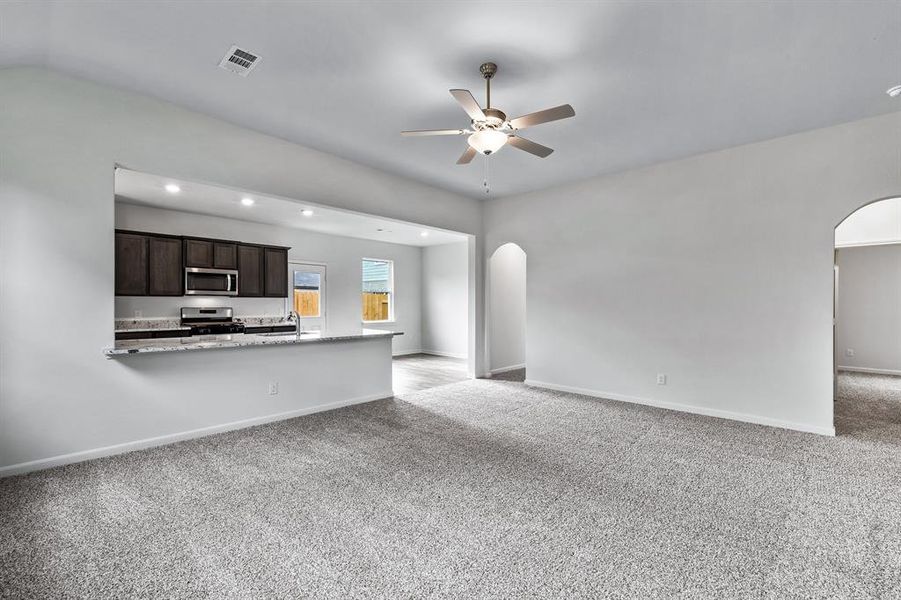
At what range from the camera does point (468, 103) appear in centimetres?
250

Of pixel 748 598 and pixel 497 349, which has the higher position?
pixel 497 349

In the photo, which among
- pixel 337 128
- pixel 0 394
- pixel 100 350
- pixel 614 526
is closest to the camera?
pixel 614 526

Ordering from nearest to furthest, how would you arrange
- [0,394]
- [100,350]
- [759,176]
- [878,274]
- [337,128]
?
[0,394]
[100,350]
[337,128]
[759,176]
[878,274]

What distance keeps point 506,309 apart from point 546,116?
15.6ft

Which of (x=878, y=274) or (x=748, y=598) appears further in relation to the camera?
(x=878, y=274)

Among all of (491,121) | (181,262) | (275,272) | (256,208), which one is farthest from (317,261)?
(491,121)

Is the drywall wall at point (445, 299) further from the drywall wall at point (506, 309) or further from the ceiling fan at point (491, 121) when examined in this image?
the ceiling fan at point (491, 121)

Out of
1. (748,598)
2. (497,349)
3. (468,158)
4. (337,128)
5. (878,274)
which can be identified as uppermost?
(337,128)

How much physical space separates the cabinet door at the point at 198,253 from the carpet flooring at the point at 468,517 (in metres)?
3.81

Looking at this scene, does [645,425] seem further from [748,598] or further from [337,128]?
[337,128]

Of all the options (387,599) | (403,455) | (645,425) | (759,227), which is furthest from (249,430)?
(759,227)

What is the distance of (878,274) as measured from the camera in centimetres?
670

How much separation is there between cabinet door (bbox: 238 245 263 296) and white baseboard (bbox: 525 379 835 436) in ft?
16.0

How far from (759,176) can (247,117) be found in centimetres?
486
